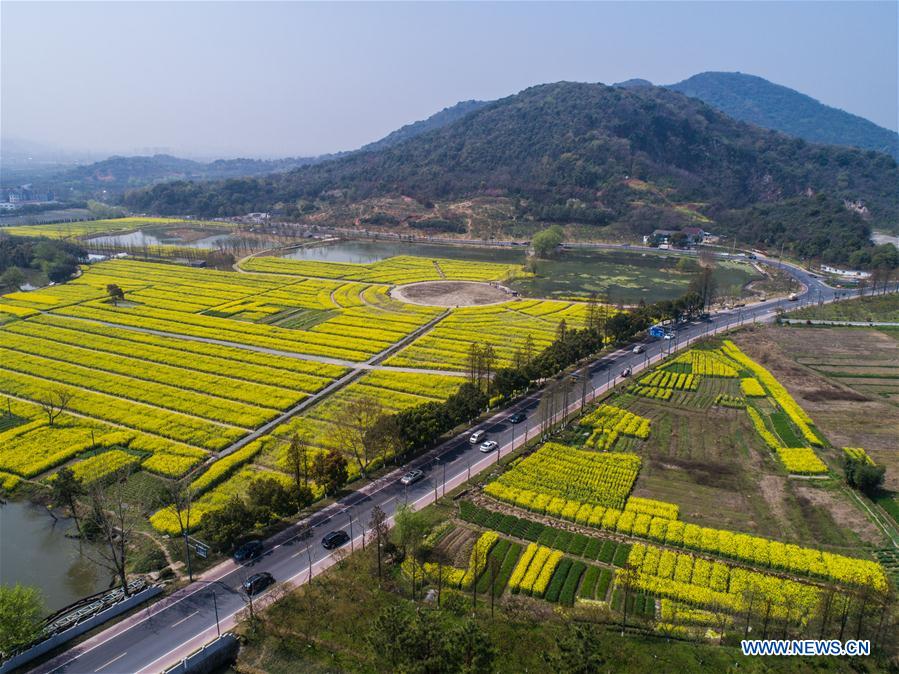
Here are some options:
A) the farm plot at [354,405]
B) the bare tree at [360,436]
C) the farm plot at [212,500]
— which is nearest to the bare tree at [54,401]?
the farm plot at [354,405]

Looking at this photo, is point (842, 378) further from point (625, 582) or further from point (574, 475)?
point (625, 582)

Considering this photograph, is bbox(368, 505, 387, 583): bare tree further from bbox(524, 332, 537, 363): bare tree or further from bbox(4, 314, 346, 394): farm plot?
bbox(524, 332, 537, 363): bare tree

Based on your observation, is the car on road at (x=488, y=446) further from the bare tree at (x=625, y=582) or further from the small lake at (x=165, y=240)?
the small lake at (x=165, y=240)

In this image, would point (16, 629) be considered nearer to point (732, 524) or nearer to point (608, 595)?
point (608, 595)

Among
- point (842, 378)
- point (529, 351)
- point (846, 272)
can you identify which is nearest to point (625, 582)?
point (529, 351)

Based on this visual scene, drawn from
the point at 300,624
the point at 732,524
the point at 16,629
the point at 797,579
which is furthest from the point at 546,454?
the point at 16,629

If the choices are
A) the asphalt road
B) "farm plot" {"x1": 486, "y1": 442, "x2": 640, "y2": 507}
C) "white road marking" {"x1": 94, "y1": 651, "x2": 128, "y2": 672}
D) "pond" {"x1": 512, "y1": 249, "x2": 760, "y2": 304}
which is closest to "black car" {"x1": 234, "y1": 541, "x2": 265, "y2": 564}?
the asphalt road
